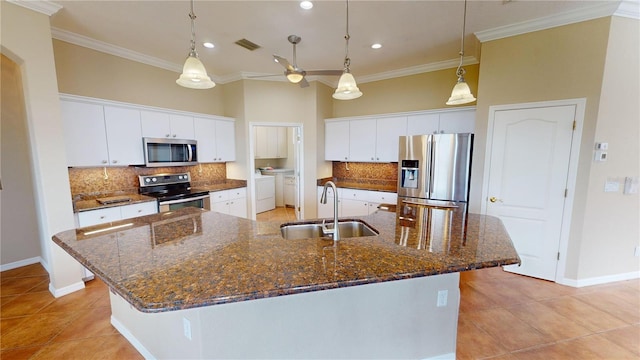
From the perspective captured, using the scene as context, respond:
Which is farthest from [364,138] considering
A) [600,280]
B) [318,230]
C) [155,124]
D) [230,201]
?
[600,280]

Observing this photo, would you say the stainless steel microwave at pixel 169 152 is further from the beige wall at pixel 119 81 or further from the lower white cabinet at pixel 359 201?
the lower white cabinet at pixel 359 201

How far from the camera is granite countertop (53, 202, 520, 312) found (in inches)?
43.6

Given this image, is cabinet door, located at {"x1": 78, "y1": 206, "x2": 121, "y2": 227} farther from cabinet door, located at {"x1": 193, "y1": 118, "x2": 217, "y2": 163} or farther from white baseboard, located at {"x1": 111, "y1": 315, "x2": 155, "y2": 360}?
cabinet door, located at {"x1": 193, "y1": 118, "x2": 217, "y2": 163}

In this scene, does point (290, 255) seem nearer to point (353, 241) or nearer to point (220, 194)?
point (353, 241)

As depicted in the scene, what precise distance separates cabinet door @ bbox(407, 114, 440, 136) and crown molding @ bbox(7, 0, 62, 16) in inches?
174

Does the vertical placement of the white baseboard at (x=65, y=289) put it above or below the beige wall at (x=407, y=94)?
below

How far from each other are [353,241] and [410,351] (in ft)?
2.70

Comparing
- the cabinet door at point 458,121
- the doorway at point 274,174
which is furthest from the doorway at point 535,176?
the doorway at point 274,174

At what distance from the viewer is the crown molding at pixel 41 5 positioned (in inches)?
91.2

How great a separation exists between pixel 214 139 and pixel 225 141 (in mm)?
213

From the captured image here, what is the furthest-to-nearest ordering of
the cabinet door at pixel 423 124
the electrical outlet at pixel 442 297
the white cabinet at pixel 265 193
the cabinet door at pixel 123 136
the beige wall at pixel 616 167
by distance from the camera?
the white cabinet at pixel 265 193 < the cabinet door at pixel 423 124 < the cabinet door at pixel 123 136 < the beige wall at pixel 616 167 < the electrical outlet at pixel 442 297

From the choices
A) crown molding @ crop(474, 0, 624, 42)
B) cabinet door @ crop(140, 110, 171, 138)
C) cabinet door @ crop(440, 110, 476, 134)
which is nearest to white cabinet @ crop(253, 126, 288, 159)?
cabinet door @ crop(140, 110, 171, 138)

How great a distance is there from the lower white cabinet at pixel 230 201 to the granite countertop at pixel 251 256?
2.17 meters

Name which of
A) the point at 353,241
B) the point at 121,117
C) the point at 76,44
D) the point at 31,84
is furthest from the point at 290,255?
the point at 76,44
